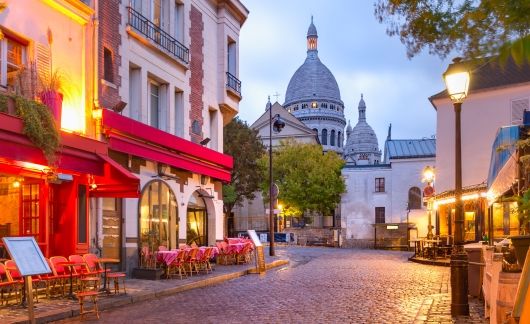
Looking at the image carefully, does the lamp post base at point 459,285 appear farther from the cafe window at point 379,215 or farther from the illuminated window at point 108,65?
the cafe window at point 379,215

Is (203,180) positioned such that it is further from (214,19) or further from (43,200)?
(43,200)

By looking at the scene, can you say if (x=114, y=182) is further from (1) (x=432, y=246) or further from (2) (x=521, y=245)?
(1) (x=432, y=246)

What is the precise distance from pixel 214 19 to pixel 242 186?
3397cm

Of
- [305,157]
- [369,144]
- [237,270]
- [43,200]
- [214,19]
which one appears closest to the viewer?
[43,200]

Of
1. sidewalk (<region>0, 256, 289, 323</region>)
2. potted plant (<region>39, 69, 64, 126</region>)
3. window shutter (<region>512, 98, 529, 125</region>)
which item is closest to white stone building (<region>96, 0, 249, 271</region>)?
potted plant (<region>39, 69, 64, 126</region>)

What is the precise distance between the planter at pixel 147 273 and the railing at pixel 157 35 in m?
6.78

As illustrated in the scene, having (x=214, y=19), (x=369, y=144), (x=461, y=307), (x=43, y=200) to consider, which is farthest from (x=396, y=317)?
(x=369, y=144)

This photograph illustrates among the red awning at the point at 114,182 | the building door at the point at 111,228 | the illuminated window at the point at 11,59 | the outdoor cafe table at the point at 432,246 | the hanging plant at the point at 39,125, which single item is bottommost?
the outdoor cafe table at the point at 432,246

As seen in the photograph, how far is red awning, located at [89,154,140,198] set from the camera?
1504cm

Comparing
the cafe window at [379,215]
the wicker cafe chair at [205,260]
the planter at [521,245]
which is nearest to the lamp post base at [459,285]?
the planter at [521,245]

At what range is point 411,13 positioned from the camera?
16.9ft

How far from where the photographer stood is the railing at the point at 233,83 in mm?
25233

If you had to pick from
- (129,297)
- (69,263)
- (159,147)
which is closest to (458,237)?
(129,297)

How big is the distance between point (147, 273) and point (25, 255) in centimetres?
866
